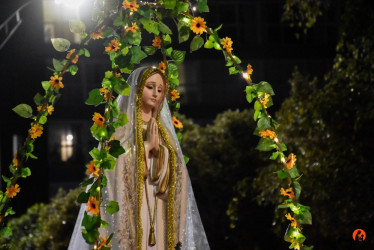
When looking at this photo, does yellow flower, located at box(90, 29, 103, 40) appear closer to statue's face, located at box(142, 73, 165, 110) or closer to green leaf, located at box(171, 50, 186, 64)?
statue's face, located at box(142, 73, 165, 110)

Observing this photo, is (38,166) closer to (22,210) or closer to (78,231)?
(22,210)

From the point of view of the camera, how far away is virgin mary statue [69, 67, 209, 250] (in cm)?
505

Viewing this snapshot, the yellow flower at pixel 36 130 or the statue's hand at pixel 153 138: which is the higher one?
the yellow flower at pixel 36 130

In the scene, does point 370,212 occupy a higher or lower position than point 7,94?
lower

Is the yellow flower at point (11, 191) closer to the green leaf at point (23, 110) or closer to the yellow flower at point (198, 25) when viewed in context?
the green leaf at point (23, 110)

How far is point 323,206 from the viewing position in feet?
31.0

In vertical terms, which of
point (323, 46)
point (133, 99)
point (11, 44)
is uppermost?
point (323, 46)

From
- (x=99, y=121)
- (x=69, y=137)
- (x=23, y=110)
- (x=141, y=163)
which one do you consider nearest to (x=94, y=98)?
(x=99, y=121)

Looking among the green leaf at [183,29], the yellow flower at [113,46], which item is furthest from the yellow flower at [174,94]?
the yellow flower at [113,46]

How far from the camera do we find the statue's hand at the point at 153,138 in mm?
5234

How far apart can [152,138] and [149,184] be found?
12.0 inches

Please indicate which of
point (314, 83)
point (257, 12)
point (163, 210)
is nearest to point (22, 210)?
point (314, 83)

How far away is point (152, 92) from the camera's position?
533cm

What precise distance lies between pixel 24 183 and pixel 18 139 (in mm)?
1058
